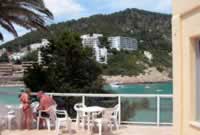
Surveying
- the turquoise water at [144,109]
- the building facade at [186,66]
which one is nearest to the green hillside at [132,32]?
the turquoise water at [144,109]

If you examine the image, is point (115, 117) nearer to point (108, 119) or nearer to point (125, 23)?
point (108, 119)

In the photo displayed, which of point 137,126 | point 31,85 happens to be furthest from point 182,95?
point 31,85

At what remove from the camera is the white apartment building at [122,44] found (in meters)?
51.5

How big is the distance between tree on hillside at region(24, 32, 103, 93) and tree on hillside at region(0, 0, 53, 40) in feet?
19.0

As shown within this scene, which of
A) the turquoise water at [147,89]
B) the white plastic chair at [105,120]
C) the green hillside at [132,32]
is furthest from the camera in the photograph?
the green hillside at [132,32]

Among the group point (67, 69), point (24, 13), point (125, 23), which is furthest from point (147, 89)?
point (24, 13)

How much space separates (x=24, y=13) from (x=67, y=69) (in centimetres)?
794

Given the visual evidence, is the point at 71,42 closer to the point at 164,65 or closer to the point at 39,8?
the point at 39,8

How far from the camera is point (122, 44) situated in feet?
176

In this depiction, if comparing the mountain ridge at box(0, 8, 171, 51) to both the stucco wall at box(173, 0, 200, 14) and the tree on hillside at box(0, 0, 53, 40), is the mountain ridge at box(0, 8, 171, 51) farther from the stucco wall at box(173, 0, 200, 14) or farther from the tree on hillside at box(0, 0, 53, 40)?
the stucco wall at box(173, 0, 200, 14)

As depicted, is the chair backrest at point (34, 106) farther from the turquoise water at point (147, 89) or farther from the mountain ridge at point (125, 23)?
the mountain ridge at point (125, 23)

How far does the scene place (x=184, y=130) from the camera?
894 centimetres

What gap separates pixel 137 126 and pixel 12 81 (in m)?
17.7

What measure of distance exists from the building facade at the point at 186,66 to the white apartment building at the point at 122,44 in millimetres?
39025
